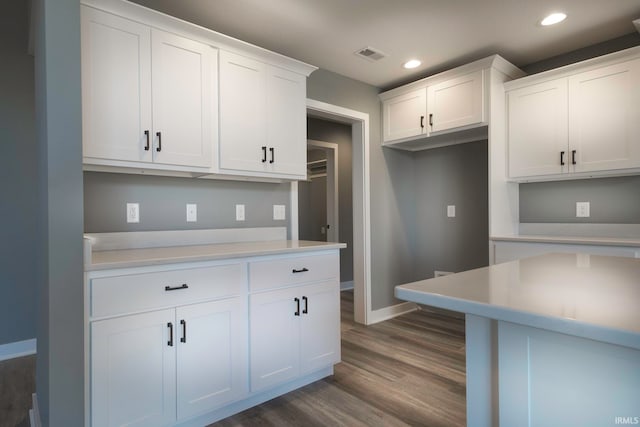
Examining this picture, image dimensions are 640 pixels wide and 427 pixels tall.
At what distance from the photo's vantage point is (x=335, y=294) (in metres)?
2.45

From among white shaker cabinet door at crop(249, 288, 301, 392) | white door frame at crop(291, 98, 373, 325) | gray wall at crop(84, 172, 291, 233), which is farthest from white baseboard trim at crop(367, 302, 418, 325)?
white shaker cabinet door at crop(249, 288, 301, 392)

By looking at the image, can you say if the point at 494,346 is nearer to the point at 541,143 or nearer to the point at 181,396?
the point at 181,396

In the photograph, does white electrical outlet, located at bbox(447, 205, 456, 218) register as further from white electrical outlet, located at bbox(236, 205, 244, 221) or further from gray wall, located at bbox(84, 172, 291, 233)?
white electrical outlet, located at bbox(236, 205, 244, 221)

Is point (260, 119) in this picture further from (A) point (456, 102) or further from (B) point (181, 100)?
(A) point (456, 102)

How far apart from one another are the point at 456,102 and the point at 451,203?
113cm

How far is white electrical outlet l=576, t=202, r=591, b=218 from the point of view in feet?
9.48

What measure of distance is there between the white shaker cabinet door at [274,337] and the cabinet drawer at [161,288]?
0.21 meters

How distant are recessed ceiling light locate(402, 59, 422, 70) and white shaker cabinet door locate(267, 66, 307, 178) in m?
1.09

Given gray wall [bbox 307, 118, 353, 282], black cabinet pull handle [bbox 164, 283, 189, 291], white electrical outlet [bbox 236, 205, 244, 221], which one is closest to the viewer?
black cabinet pull handle [bbox 164, 283, 189, 291]

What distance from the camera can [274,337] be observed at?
211cm

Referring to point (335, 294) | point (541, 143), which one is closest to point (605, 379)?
point (335, 294)

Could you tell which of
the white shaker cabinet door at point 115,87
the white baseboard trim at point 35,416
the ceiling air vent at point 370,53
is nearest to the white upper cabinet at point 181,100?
the white shaker cabinet door at point 115,87

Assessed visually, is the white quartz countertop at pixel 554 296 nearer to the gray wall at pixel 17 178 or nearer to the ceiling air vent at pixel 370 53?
the ceiling air vent at pixel 370 53

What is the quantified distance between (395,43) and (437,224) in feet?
6.53
